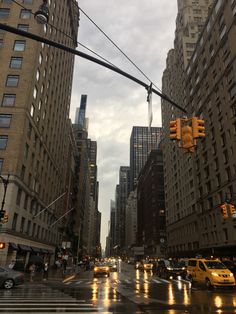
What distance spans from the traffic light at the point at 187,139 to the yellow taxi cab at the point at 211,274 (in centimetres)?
1421

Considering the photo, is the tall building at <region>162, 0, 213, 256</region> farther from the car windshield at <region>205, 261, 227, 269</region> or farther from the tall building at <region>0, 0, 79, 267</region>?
the car windshield at <region>205, 261, 227, 269</region>

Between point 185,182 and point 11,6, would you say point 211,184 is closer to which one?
point 185,182

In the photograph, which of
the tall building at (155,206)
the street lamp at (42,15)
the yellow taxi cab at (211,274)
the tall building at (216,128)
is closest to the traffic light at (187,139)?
the street lamp at (42,15)

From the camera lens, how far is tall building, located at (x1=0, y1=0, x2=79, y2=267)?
41656mm

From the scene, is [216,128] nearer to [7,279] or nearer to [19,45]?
[19,45]

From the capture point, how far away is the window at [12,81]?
152 ft

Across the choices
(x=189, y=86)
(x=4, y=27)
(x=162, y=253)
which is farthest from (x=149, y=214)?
(x=4, y=27)

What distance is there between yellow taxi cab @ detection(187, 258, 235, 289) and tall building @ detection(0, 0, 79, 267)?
2371 centimetres

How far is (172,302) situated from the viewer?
49.6 ft

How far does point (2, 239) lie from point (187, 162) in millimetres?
55498

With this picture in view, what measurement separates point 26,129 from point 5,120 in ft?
10.1

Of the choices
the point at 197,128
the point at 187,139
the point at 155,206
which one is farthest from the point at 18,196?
the point at 155,206

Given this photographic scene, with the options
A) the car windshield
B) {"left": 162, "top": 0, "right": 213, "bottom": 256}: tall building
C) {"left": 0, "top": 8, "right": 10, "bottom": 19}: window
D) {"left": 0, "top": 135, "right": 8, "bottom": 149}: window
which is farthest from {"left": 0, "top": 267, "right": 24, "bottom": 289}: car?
{"left": 162, "top": 0, "right": 213, "bottom": 256}: tall building

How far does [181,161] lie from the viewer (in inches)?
3497
